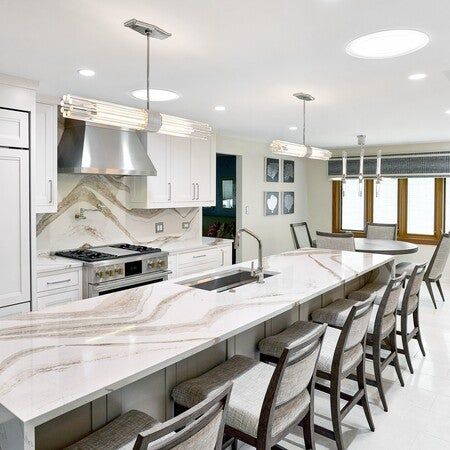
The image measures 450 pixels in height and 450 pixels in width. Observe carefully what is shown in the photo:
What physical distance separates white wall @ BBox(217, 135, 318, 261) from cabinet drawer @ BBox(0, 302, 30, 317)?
3.61 m

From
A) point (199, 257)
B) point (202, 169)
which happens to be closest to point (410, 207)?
point (202, 169)

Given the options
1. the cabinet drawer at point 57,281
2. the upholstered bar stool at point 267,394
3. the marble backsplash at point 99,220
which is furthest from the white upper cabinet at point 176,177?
the upholstered bar stool at point 267,394

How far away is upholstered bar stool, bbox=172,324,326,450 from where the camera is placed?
1.61 meters

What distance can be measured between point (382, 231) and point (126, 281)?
15.0ft

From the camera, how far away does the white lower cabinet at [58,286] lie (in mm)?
3459

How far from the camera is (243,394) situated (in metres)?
1.84

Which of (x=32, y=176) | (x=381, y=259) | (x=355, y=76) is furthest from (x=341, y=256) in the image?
(x=32, y=176)

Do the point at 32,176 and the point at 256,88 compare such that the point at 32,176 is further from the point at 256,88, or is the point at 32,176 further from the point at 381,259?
the point at 381,259

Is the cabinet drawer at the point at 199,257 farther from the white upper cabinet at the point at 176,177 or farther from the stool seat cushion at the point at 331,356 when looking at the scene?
the stool seat cushion at the point at 331,356

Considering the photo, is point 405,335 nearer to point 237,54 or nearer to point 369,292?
point 369,292

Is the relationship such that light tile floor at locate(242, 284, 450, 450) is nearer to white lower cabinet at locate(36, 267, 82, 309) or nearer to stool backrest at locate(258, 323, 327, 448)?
stool backrest at locate(258, 323, 327, 448)

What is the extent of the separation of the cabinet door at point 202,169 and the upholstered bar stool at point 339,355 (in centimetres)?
290

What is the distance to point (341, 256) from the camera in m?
3.82

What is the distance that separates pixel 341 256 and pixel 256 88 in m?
1.70
